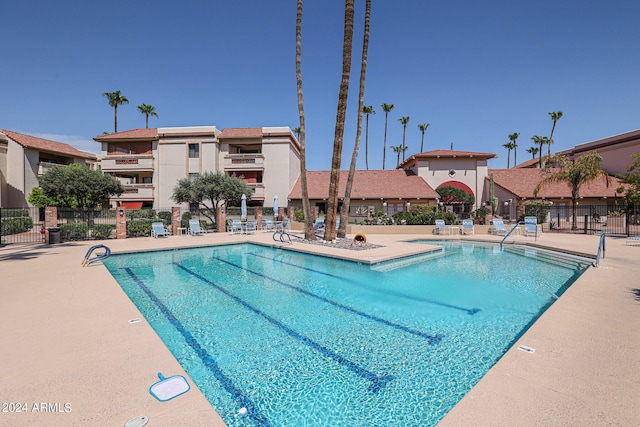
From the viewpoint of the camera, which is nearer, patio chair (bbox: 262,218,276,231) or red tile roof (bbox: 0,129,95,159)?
patio chair (bbox: 262,218,276,231)

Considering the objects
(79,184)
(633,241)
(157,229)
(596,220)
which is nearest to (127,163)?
(79,184)

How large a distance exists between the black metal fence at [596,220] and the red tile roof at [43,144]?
4987 centimetres

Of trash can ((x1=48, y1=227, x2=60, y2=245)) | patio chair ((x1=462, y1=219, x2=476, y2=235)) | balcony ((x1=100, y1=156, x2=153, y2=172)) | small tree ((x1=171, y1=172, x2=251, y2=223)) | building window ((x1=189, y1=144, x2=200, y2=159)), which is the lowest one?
trash can ((x1=48, y1=227, x2=60, y2=245))

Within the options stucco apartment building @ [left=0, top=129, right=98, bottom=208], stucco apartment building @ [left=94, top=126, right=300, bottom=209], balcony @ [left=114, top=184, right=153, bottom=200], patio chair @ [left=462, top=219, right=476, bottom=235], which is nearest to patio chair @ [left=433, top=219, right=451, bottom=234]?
patio chair @ [left=462, top=219, right=476, bottom=235]

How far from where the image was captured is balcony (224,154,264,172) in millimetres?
33750

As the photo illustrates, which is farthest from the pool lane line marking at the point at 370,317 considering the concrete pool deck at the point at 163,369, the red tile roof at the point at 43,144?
the red tile roof at the point at 43,144

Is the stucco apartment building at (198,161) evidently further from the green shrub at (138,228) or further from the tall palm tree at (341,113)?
the tall palm tree at (341,113)

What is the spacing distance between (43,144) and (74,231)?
989 inches

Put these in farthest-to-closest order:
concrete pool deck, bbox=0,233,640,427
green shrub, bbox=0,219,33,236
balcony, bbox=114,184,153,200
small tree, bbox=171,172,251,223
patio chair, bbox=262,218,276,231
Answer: balcony, bbox=114,184,153,200 → patio chair, bbox=262,218,276,231 → small tree, bbox=171,172,251,223 → green shrub, bbox=0,219,33,236 → concrete pool deck, bbox=0,233,640,427

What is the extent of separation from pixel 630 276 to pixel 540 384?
7.93 m

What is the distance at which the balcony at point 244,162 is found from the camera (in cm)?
3375

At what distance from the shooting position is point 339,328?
5.84 metres

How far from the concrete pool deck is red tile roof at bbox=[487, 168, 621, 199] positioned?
29760mm

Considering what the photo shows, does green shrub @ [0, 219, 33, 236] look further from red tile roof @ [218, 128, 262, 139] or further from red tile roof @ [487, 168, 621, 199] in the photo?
red tile roof @ [487, 168, 621, 199]
